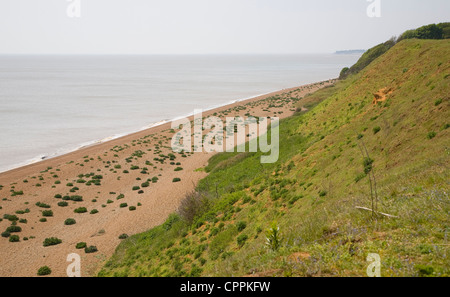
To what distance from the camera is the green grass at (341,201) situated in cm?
595

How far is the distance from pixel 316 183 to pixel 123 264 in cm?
1135

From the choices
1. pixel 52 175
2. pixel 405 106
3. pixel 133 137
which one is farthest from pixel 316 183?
pixel 133 137

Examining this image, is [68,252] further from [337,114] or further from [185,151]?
[185,151]

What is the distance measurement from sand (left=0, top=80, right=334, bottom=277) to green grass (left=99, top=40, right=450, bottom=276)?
2693 mm

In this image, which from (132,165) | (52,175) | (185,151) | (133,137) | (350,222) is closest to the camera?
(350,222)

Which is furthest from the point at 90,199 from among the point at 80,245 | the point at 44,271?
the point at 44,271

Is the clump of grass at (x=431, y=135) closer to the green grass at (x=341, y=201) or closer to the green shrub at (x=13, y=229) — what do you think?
the green grass at (x=341, y=201)

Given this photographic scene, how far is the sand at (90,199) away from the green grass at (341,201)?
2.69m

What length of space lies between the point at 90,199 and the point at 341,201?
2548cm

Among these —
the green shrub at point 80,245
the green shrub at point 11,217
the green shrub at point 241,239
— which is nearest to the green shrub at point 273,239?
the green shrub at point 241,239

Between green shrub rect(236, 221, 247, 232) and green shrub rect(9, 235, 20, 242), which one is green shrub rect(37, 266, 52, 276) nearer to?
green shrub rect(9, 235, 20, 242)
